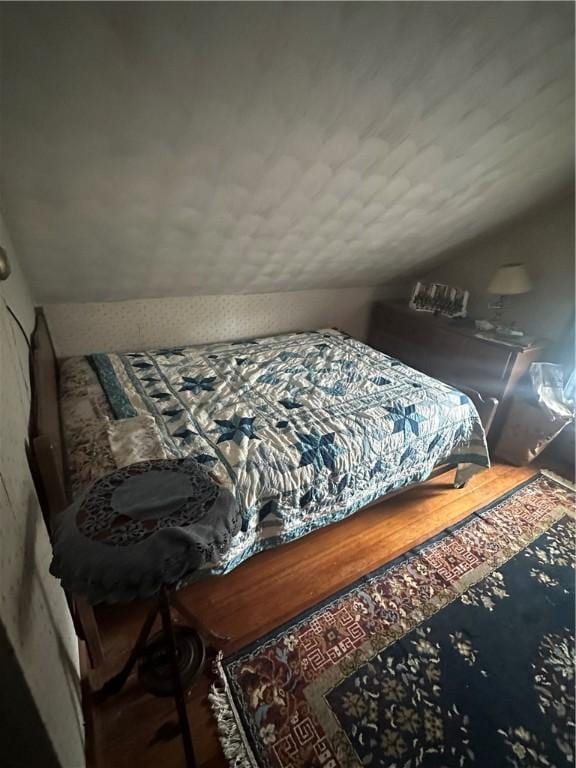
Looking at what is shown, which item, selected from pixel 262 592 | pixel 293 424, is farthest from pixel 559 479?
pixel 262 592

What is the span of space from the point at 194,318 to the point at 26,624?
2062 mm

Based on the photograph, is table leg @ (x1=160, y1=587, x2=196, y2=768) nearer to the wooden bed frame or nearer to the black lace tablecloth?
the black lace tablecloth

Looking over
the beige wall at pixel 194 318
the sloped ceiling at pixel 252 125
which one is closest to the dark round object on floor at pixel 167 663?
the sloped ceiling at pixel 252 125

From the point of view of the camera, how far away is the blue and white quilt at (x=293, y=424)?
1.33 meters

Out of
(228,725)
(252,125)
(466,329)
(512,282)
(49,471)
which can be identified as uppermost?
(252,125)

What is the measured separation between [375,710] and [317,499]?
70 cm

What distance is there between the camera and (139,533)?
27.8 inches

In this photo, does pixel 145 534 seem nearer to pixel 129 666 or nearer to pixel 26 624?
pixel 26 624

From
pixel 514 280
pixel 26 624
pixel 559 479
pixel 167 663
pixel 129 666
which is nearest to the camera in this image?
pixel 26 624

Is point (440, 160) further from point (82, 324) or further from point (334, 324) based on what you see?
point (82, 324)

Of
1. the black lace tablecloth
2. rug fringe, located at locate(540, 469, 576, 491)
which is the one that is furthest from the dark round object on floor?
rug fringe, located at locate(540, 469, 576, 491)

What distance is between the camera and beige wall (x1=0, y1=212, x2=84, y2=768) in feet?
1.85

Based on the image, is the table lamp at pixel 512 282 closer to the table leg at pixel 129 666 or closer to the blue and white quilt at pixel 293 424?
the blue and white quilt at pixel 293 424

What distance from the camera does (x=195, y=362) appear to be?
2.15 meters
